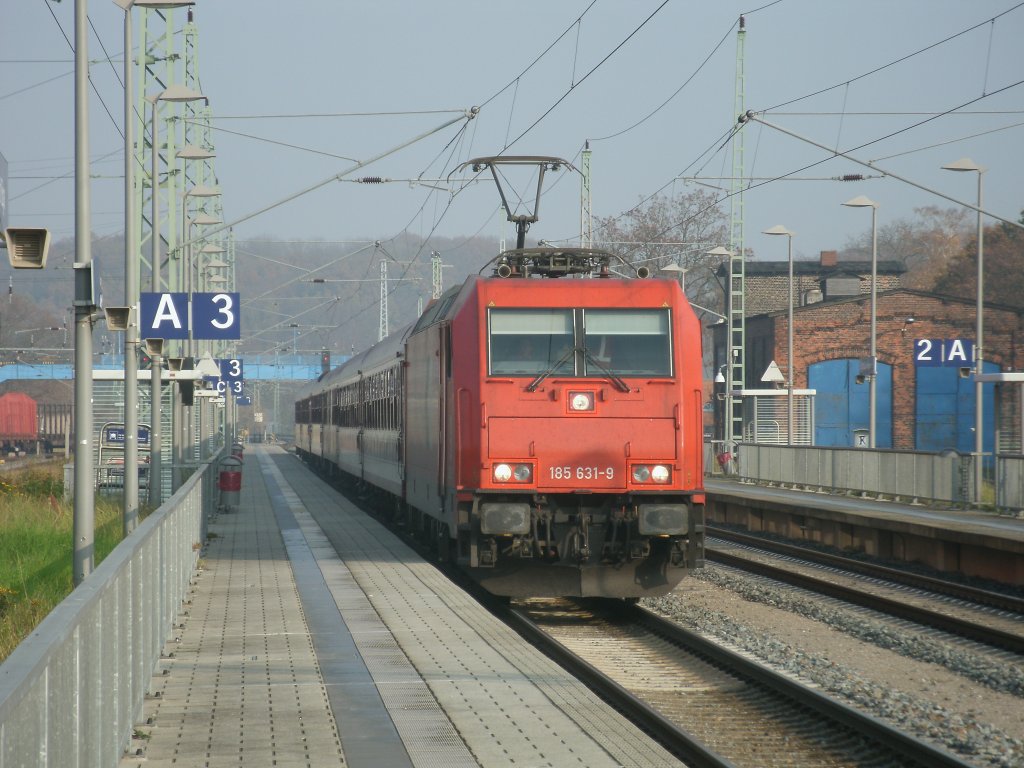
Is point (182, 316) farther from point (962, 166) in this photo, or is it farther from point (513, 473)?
point (962, 166)

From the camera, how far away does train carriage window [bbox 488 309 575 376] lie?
13.8m

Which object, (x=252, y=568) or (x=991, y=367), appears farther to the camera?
(x=991, y=367)

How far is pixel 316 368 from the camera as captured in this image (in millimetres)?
116000

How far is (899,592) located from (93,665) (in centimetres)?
1427

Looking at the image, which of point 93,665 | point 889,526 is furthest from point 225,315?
point 93,665

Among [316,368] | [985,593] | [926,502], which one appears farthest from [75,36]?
[316,368]

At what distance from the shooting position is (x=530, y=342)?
45.8 ft

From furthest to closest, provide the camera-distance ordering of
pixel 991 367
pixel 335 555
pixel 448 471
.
Result: pixel 991 367 → pixel 335 555 → pixel 448 471

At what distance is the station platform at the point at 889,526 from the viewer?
19.2 metres

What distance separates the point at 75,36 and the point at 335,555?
8.51 meters

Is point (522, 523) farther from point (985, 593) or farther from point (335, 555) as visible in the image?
point (985, 593)

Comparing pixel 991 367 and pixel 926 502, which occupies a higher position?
pixel 991 367

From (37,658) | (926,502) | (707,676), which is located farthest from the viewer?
(926,502)

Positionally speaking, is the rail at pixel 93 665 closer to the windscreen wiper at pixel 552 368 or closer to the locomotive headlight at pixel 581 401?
the windscreen wiper at pixel 552 368
